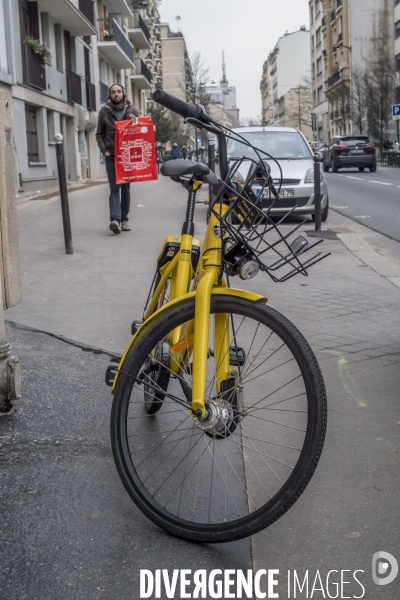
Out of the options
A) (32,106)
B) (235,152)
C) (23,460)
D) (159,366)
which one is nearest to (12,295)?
(23,460)

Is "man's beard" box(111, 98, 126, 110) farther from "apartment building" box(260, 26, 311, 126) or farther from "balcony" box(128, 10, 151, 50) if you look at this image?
"apartment building" box(260, 26, 311, 126)

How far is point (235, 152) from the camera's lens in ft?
45.8

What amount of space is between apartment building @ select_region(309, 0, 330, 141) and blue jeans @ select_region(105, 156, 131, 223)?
98839 mm

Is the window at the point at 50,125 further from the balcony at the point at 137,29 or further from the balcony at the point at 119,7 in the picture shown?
the balcony at the point at 137,29

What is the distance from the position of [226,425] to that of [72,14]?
3009cm

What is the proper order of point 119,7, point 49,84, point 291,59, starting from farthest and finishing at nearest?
point 291,59 < point 119,7 < point 49,84

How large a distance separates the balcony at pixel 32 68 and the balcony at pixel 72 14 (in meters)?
2.80

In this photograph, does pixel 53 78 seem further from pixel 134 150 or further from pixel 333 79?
pixel 333 79

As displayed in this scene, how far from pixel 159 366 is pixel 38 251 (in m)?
7.25

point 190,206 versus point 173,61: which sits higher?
point 173,61

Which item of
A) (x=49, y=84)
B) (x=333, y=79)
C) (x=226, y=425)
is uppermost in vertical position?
(x=333, y=79)

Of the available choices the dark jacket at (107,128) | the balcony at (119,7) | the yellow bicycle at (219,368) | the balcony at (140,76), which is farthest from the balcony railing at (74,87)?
the yellow bicycle at (219,368)

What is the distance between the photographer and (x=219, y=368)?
2951 millimetres

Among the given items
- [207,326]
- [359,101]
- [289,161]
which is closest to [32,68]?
[289,161]
